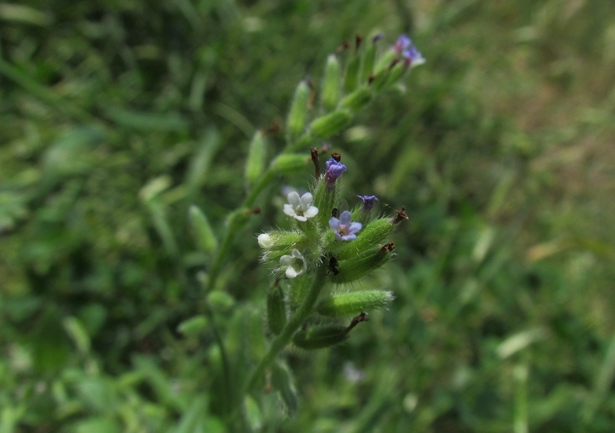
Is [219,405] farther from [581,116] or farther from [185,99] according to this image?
[581,116]

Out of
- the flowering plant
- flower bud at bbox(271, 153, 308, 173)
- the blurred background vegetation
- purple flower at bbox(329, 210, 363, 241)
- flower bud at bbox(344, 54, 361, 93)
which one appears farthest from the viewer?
the blurred background vegetation

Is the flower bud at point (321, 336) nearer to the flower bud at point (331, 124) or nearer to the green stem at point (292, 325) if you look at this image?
the green stem at point (292, 325)

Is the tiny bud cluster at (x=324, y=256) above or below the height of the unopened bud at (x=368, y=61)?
below

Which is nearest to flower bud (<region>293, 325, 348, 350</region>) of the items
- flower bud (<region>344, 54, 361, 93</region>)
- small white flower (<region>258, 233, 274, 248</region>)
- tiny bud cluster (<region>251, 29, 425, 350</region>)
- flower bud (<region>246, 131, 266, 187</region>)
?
tiny bud cluster (<region>251, 29, 425, 350</region>)

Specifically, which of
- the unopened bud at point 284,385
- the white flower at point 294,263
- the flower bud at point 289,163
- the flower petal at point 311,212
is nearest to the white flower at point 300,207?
the flower petal at point 311,212

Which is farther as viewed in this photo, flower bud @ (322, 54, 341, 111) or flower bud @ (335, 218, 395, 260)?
flower bud @ (322, 54, 341, 111)

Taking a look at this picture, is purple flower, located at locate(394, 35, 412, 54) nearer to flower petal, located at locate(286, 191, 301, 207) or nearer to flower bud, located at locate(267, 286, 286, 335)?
flower petal, located at locate(286, 191, 301, 207)
